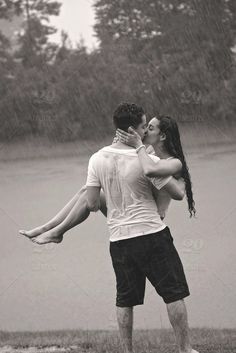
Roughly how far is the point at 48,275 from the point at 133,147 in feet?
11.9

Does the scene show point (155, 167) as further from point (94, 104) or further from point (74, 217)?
point (94, 104)

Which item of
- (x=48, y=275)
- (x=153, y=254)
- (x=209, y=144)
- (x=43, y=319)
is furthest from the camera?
(x=209, y=144)

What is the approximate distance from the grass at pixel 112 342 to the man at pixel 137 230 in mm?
788

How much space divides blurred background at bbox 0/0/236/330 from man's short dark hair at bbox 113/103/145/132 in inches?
137

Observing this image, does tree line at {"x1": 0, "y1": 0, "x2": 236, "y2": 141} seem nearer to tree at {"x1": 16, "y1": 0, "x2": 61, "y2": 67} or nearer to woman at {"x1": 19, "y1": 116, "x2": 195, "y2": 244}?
tree at {"x1": 16, "y1": 0, "x2": 61, "y2": 67}

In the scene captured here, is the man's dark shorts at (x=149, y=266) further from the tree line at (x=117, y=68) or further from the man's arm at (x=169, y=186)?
the tree line at (x=117, y=68)

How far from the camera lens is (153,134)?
2.63 meters

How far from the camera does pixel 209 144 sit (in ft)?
20.9

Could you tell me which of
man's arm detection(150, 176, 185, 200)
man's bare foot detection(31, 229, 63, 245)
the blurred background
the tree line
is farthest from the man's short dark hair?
the tree line

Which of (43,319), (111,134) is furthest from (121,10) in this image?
(43,319)

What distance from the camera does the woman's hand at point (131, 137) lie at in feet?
8.22

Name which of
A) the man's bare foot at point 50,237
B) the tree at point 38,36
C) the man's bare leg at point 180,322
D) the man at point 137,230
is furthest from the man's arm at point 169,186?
the tree at point 38,36

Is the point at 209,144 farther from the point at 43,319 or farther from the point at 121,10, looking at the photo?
the point at 43,319

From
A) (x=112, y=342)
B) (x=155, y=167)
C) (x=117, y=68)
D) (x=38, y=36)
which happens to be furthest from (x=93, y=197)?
(x=38, y=36)
